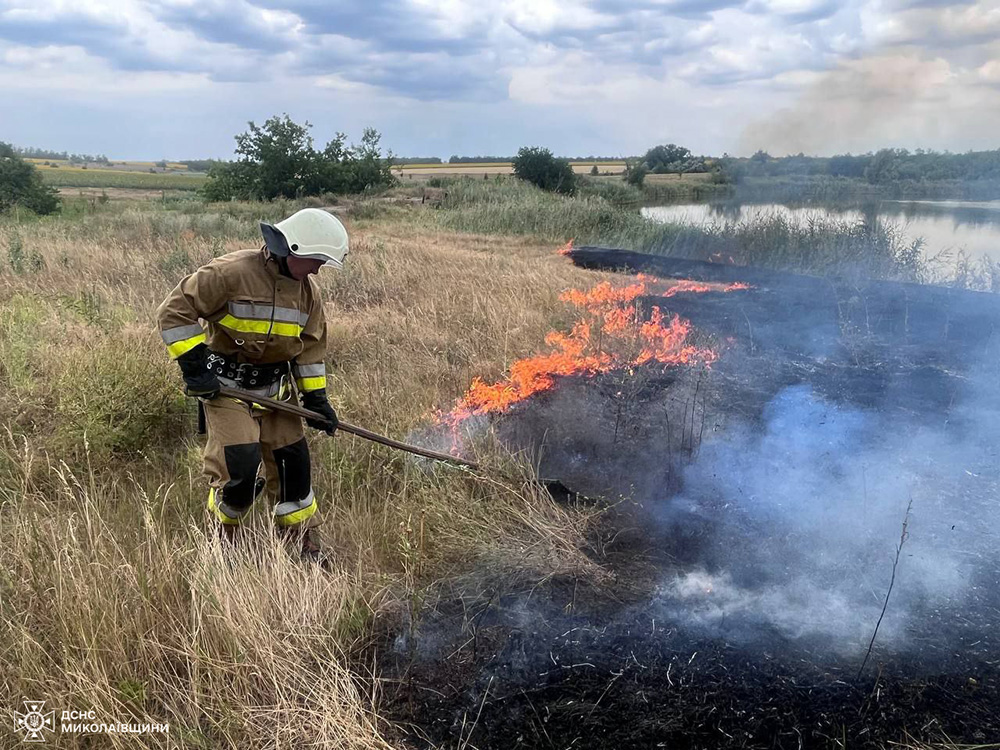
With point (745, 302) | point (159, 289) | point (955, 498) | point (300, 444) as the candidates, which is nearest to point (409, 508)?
point (300, 444)

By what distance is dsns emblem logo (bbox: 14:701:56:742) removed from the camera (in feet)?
7.29

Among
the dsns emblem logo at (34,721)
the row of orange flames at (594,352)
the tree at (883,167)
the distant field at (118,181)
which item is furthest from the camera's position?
the distant field at (118,181)

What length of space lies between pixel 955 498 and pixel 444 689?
11.4 feet

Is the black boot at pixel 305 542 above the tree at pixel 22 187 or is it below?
below

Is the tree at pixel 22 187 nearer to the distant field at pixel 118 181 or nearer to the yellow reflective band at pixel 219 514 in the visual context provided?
the yellow reflective band at pixel 219 514

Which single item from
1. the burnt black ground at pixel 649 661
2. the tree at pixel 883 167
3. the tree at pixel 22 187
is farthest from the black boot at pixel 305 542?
the tree at pixel 22 187

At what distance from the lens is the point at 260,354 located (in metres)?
3.45

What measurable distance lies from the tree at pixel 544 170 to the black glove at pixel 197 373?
3211 cm

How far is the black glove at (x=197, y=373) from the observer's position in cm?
316

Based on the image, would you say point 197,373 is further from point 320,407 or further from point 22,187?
point 22,187

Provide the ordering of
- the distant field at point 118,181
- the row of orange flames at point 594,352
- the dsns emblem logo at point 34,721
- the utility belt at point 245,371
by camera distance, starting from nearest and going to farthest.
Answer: the dsns emblem logo at point 34,721, the utility belt at point 245,371, the row of orange flames at point 594,352, the distant field at point 118,181

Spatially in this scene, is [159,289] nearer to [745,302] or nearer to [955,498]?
[745,302]

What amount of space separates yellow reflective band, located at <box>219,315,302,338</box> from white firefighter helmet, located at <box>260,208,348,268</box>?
38 cm

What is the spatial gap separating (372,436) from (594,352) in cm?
316
